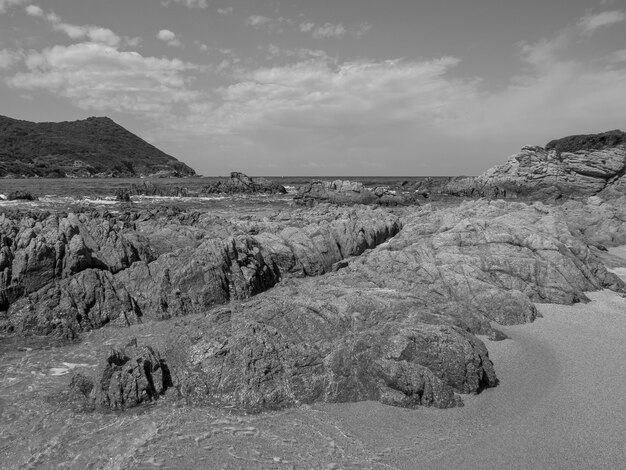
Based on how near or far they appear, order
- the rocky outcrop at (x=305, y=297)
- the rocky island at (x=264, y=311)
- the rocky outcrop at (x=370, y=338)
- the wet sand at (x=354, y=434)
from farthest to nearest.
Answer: the rocky outcrop at (x=305, y=297)
the rocky outcrop at (x=370, y=338)
the rocky island at (x=264, y=311)
the wet sand at (x=354, y=434)

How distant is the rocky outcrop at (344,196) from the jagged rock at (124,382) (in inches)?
2477

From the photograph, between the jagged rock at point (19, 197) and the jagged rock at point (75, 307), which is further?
the jagged rock at point (19, 197)

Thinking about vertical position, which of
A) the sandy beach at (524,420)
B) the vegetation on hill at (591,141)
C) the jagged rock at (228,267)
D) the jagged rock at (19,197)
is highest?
the vegetation on hill at (591,141)

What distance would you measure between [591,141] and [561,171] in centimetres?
1050

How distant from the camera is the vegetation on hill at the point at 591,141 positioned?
84.3m

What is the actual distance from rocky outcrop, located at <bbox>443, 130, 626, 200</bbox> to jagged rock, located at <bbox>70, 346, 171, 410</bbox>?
82592mm

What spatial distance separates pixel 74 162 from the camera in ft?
644

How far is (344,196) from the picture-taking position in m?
80.4

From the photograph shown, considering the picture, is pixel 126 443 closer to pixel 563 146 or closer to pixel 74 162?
pixel 563 146

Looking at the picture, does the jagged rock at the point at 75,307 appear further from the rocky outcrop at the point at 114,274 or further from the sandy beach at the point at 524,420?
the sandy beach at the point at 524,420

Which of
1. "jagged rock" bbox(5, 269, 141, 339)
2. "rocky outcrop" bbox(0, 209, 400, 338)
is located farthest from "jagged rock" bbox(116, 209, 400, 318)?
"jagged rock" bbox(5, 269, 141, 339)

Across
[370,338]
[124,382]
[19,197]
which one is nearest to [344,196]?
[19,197]

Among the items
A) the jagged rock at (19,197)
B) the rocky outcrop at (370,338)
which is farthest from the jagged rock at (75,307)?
the jagged rock at (19,197)

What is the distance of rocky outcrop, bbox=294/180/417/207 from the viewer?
251ft
